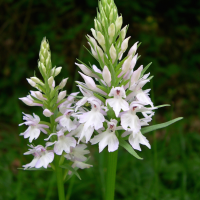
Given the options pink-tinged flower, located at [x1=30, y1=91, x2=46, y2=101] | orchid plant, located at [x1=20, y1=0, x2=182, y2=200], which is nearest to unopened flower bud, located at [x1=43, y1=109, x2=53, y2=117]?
orchid plant, located at [x1=20, y1=0, x2=182, y2=200]

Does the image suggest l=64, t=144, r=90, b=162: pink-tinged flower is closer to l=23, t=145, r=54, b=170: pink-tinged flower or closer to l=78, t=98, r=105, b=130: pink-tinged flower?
l=23, t=145, r=54, b=170: pink-tinged flower

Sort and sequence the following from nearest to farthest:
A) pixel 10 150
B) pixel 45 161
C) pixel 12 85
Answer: pixel 45 161 < pixel 10 150 < pixel 12 85

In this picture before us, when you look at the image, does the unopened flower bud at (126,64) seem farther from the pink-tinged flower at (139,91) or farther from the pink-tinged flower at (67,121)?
the pink-tinged flower at (67,121)

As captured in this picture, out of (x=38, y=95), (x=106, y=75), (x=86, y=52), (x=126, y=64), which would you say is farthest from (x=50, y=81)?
(x=86, y=52)

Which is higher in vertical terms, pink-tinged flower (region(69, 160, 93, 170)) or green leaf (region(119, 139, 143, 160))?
green leaf (region(119, 139, 143, 160))

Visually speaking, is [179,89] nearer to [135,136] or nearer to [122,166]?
[122,166]

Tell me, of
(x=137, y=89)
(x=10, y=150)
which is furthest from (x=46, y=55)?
(x=10, y=150)

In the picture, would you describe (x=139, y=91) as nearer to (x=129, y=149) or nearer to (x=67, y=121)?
(x=129, y=149)

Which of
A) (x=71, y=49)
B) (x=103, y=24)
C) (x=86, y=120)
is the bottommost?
(x=86, y=120)
